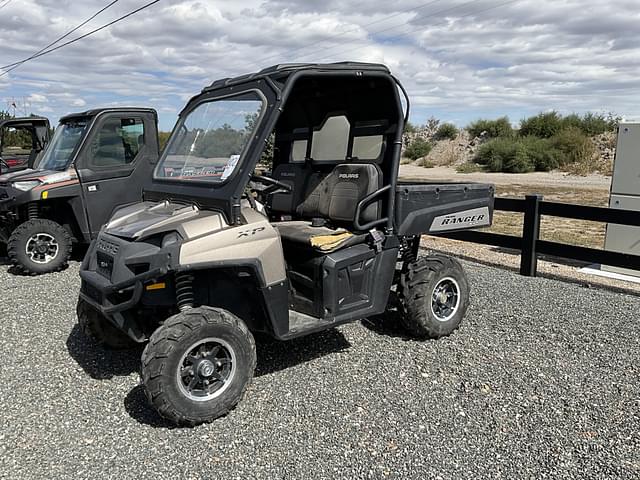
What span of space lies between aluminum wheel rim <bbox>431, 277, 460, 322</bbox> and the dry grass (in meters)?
6.39

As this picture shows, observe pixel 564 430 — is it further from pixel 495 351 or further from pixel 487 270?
pixel 487 270

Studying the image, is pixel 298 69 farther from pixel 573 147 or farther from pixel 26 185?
pixel 573 147

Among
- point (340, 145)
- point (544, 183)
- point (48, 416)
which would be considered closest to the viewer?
point (48, 416)

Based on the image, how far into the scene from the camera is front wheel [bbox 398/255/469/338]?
482cm

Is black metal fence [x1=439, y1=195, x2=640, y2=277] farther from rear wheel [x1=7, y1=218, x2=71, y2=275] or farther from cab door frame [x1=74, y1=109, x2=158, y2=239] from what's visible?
rear wheel [x1=7, y1=218, x2=71, y2=275]

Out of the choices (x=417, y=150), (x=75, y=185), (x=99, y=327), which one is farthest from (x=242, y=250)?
(x=417, y=150)

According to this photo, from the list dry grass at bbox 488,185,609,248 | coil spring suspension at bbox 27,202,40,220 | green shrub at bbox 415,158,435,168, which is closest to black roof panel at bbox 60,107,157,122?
coil spring suspension at bbox 27,202,40,220

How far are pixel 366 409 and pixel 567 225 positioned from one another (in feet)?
35.8

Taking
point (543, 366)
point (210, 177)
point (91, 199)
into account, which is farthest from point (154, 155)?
point (543, 366)

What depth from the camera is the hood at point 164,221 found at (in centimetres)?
366

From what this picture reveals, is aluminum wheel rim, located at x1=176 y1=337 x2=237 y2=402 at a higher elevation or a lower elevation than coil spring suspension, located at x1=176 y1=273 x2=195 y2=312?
lower

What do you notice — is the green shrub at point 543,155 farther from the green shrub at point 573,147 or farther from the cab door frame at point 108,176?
the cab door frame at point 108,176

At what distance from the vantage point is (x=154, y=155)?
8.36 metres

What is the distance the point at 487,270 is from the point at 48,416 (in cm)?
547
